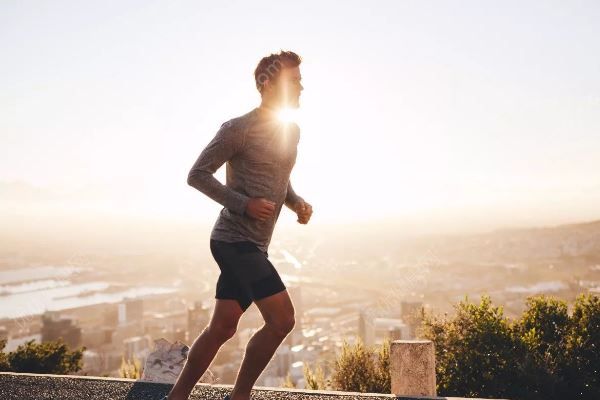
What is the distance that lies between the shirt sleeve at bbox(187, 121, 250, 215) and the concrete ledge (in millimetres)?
1756

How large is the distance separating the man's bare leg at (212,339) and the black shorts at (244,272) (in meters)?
0.05

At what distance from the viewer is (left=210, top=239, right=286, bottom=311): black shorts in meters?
2.70

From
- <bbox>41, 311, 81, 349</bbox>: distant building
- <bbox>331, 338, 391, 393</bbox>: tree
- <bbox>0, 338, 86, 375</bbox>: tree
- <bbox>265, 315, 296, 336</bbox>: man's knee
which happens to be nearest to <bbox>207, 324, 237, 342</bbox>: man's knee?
<bbox>265, 315, 296, 336</bbox>: man's knee

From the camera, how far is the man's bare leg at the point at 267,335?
2.69 metres

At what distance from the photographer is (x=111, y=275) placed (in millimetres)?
34312

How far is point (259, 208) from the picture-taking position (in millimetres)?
2643

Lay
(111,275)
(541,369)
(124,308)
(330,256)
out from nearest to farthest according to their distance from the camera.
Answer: (541,369), (124,308), (111,275), (330,256)

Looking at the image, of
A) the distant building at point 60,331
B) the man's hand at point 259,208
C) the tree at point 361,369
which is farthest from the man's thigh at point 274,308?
the distant building at point 60,331

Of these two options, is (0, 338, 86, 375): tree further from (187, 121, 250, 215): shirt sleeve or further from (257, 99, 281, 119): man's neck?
(257, 99, 281, 119): man's neck

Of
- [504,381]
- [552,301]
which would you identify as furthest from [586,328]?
[504,381]

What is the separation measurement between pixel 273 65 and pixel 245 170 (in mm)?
610

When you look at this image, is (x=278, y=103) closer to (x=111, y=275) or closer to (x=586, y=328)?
(x=586, y=328)

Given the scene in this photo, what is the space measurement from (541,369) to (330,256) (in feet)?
103

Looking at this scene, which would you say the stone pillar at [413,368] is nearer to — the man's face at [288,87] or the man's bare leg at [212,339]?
the man's bare leg at [212,339]
